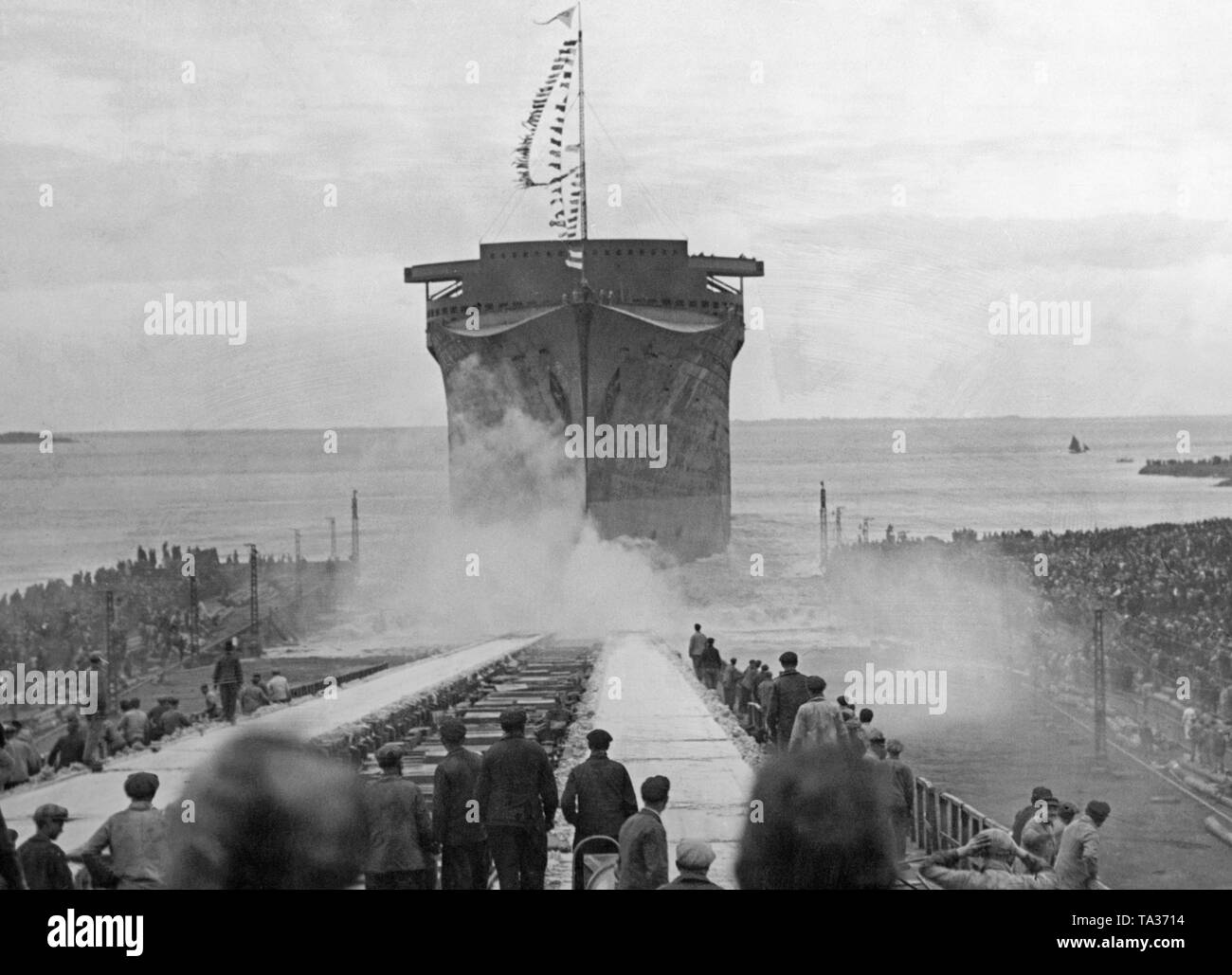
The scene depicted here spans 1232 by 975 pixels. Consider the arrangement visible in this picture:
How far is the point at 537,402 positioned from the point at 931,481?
88.8 feet

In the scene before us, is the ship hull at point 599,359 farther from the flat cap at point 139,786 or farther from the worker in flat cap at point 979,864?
the worker in flat cap at point 979,864

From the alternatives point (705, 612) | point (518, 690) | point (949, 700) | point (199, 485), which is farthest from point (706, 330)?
point (199, 485)

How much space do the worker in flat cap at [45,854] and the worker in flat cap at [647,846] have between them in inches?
106

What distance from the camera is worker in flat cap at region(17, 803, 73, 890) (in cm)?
715

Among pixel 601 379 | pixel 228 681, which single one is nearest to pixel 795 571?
pixel 601 379

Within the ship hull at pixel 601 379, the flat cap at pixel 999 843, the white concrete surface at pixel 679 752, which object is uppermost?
the ship hull at pixel 601 379

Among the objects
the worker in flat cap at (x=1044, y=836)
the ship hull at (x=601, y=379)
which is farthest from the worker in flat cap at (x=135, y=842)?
the ship hull at (x=601, y=379)

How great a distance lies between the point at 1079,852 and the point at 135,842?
466 cm

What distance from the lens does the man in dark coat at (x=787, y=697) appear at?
32.8ft

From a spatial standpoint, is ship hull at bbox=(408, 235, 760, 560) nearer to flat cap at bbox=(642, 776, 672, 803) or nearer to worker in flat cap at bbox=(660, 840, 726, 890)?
flat cap at bbox=(642, 776, 672, 803)
